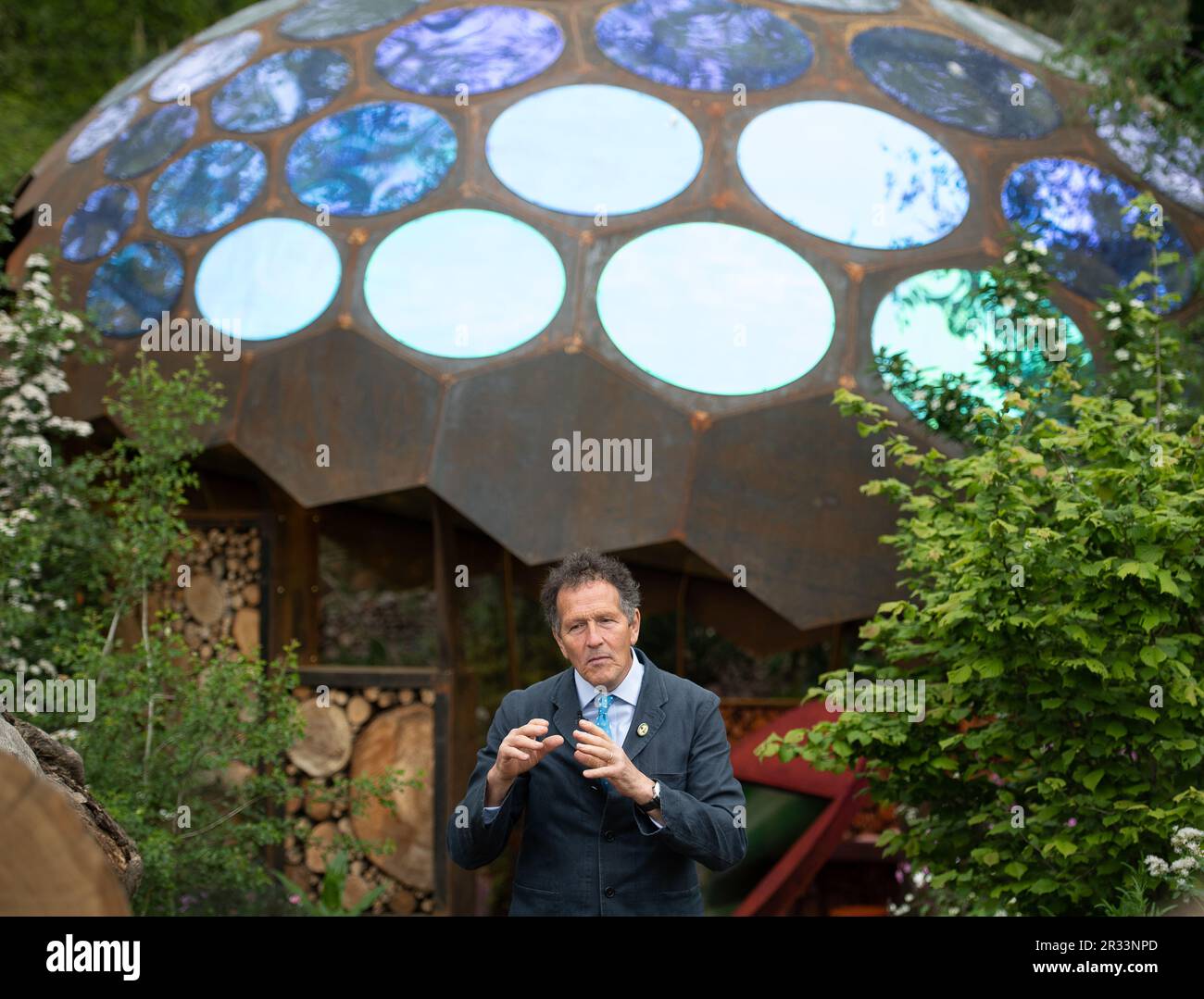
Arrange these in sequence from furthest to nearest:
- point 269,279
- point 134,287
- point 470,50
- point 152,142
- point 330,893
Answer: point 152,142 → point 470,50 → point 134,287 → point 269,279 → point 330,893

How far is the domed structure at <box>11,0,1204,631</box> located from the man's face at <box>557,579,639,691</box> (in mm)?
4358

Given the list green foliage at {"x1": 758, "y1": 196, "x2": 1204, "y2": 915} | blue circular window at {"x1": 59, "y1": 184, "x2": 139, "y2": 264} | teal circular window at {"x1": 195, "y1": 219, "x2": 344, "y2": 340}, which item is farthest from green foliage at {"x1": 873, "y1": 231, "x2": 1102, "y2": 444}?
blue circular window at {"x1": 59, "y1": 184, "x2": 139, "y2": 264}

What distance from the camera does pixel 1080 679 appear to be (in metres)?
5.22

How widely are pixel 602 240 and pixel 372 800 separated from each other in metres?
3.92

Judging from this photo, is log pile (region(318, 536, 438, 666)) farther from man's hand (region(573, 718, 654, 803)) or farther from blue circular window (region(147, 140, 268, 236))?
man's hand (region(573, 718, 654, 803))

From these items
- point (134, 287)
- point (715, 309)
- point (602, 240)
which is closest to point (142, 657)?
point (134, 287)

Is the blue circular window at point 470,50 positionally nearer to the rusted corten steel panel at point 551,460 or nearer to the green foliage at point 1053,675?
the rusted corten steel panel at point 551,460

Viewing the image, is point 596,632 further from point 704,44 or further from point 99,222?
point 99,222

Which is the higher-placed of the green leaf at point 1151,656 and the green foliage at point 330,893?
the green leaf at point 1151,656

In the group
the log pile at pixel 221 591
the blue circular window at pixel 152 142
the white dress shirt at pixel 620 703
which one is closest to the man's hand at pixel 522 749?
the white dress shirt at pixel 620 703

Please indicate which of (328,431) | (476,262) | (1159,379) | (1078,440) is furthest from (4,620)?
(1159,379)

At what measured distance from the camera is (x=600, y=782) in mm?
3230

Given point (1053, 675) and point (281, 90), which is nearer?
point (1053, 675)

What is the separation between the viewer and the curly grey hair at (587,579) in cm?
331
